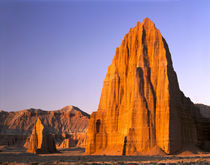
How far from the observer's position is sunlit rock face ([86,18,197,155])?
4412 cm

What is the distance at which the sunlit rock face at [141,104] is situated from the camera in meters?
44.1

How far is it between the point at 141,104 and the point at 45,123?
5146 inches

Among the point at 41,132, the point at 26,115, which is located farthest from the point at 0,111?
the point at 41,132

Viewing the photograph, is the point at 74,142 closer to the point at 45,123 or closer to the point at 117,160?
the point at 45,123

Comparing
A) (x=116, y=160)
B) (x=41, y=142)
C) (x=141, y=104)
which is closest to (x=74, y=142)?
(x=41, y=142)

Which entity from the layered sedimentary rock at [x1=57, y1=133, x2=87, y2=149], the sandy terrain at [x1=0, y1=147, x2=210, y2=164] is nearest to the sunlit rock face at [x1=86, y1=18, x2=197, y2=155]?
the sandy terrain at [x1=0, y1=147, x2=210, y2=164]

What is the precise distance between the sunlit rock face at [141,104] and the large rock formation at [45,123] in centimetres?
9273

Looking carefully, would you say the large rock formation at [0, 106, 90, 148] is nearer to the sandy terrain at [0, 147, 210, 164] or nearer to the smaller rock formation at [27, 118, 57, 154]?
the smaller rock formation at [27, 118, 57, 154]

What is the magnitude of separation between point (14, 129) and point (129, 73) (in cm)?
12519

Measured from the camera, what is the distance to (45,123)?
550 feet

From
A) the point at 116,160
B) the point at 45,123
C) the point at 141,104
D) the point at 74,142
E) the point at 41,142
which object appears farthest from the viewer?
the point at 45,123

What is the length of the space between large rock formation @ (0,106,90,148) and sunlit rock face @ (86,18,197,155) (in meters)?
92.7

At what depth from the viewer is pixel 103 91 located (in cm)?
5609

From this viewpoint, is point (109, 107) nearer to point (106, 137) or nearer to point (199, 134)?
point (106, 137)
